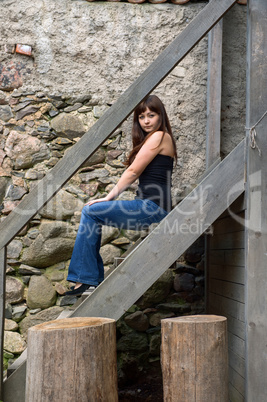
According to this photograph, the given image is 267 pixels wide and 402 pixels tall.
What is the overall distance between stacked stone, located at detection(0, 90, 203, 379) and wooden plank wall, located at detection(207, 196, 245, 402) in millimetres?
630

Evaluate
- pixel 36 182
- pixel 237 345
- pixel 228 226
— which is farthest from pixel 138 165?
pixel 36 182

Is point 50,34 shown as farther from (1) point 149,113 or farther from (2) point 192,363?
(2) point 192,363

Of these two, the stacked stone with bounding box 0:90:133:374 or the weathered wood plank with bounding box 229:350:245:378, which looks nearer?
the weathered wood plank with bounding box 229:350:245:378

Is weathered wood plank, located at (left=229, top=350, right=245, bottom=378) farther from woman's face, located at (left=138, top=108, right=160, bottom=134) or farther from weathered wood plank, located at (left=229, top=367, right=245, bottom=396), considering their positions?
woman's face, located at (left=138, top=108, right=160, bottom=134)

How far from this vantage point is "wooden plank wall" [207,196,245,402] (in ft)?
8.23

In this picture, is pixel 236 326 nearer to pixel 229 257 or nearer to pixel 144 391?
pixel 229 257

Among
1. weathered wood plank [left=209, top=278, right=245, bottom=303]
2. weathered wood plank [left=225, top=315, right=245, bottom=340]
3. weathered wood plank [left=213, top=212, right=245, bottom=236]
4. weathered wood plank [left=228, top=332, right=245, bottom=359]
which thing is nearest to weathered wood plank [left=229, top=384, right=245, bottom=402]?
weathered wood plank [left=228, top=332, right=245, bottom=359]

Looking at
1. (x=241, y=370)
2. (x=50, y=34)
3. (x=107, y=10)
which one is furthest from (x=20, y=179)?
(x=241, y=370)

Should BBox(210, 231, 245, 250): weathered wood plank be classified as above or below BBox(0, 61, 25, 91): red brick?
below

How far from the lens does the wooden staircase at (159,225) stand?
7.17ft

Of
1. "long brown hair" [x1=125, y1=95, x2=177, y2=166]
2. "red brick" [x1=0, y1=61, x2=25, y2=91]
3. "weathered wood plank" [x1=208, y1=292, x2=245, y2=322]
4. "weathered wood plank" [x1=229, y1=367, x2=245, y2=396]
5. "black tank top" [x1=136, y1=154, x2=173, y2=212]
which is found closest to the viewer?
"weathered wood plank" [x1=229, y1=367, x2=245, y2=396]

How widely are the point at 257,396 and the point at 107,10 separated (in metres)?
3.53

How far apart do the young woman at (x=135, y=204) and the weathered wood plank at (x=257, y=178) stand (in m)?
0.63

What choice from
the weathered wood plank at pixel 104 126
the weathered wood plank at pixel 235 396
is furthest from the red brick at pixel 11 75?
the weathered wood plank at pixel 235 396
